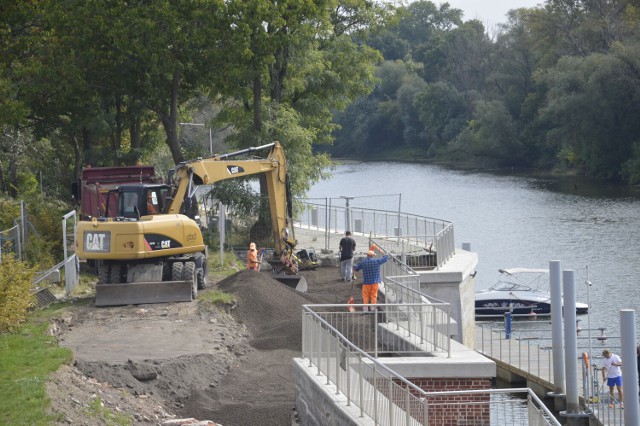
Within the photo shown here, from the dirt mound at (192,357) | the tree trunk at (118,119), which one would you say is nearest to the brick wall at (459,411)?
the dirt mound at (192,357)

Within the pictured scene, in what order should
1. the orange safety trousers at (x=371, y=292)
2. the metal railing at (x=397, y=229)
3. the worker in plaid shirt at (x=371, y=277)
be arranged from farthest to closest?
Answer: the metal railing at (x=397, y=229)
the orange safety trousers at (x=371, y=292)
the worker in plaid shirt at (x=371, y=277)

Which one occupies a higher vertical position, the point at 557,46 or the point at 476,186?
the point at 557,46

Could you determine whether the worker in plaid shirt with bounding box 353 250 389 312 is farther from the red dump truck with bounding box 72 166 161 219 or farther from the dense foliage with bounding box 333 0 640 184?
the dense foliage with bounding box 333 0 640 184

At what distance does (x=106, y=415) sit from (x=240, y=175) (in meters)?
16.4

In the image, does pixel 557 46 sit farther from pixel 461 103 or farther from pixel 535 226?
pixel 535 226

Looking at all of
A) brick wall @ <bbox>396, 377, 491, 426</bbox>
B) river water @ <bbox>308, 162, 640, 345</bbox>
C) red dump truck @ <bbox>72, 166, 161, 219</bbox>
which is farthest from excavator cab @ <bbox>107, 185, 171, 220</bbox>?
brick wall @ <bbox>396, 377, 491, 426</bbox>

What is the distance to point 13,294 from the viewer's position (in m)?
23.0

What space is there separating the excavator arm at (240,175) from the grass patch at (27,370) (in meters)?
7.49

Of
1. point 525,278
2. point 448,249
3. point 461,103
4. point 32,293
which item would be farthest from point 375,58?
point 461,103

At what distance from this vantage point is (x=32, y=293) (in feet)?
86.1

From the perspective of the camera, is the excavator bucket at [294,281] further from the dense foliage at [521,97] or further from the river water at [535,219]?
the dense foliage at [521,97]

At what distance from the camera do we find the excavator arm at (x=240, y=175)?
3069 cm

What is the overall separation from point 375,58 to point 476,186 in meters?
43.3

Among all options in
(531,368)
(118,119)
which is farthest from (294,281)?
(118,119)
